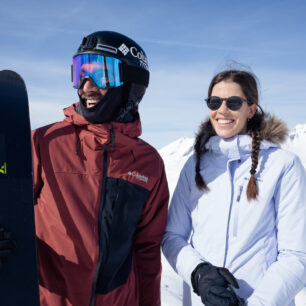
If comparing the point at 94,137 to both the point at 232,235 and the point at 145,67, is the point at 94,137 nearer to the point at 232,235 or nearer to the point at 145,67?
the point at 145,67

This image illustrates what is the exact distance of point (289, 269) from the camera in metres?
1.82

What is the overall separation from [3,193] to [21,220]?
0.68 ft

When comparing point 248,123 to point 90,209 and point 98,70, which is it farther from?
point 90,209

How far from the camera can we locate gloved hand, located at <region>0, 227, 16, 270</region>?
5.72 feet

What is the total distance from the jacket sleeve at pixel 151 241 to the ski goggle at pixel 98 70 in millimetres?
750

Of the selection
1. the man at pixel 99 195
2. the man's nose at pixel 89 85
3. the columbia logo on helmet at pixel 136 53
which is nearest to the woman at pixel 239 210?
the man at pixel 99 195

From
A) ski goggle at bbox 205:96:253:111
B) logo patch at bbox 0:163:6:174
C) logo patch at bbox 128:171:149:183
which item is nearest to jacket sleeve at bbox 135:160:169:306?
logo patch at bbox 128:171:149:183

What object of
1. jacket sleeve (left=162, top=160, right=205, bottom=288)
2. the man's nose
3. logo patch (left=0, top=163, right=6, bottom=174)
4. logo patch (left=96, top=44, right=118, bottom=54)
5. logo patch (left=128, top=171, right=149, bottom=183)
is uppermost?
logo patch (left=96, top=44, right=118, bottom=54)

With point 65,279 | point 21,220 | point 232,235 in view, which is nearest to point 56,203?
point 21,220

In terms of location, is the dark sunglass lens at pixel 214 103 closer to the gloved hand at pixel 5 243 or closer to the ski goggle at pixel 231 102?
the ski goggle at pixel 231 102

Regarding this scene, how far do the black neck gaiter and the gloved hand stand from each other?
920 millimetres

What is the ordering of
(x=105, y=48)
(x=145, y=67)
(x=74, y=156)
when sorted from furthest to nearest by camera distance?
(x=145, y=67) < (x=105, y=48) < (x=74, y=156)

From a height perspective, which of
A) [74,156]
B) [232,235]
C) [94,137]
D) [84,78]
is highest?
[84,78]

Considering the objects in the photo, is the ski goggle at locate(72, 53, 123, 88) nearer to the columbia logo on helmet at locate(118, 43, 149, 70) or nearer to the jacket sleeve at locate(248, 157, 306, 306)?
the columbia logo on helmet at locate(118, 43, 149, 70)
